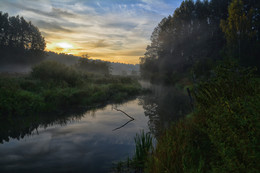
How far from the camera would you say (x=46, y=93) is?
54.5 ft

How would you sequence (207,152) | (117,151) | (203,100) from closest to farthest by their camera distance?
1. (207,152)
2. (203,100)
3. (117,151)

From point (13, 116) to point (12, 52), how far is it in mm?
55969

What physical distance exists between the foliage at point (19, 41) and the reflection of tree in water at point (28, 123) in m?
53.6

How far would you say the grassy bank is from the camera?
1379 centimetres

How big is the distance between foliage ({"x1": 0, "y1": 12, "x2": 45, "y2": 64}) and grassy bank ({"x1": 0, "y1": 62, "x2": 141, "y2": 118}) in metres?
44.1

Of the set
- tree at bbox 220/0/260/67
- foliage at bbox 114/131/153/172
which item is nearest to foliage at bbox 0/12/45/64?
tree at bbox 220/0/260/67

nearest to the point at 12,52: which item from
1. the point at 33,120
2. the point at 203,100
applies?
the point at 33,120

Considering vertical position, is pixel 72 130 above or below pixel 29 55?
below

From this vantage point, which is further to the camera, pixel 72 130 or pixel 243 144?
pixel 72 130

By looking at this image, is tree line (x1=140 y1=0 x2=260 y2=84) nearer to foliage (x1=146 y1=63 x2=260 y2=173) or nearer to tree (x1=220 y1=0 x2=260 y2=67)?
tree (x1=220 y1=0 x2=260 y2=67)

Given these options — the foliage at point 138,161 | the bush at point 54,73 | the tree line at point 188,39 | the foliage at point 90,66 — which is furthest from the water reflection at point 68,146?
the foliage at point 90,66

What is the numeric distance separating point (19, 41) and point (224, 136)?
7178 cm

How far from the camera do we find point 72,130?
11.5 m

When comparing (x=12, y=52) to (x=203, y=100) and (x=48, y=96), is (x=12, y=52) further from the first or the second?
(x=203, y=100)
